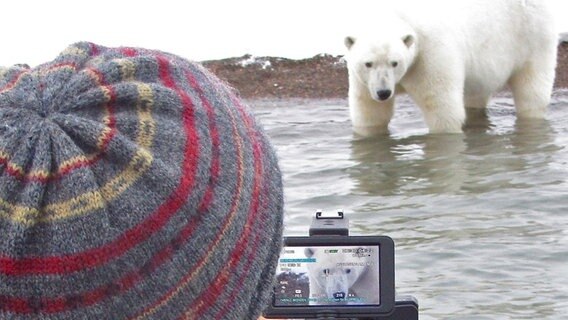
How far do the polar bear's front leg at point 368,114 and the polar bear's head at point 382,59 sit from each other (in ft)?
1.43

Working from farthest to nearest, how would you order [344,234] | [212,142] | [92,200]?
1. [344,234]
2. [212,142]
3. [92,200]

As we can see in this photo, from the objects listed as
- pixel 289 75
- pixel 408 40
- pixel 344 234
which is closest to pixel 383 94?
pixel 408 40

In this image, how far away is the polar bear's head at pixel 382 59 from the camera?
908cm

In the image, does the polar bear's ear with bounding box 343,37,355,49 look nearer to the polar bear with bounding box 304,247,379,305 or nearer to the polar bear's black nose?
the polar bear's black nose

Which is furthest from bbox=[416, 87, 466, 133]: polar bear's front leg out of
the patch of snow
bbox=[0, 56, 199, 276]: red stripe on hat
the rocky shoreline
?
bbox=[0, 56, 199, 276]: red stripe on hat

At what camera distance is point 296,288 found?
2379mm

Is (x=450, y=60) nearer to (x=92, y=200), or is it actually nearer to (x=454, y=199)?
(x=454, y=199)

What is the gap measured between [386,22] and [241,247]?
823cm

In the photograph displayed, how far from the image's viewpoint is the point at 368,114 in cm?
974

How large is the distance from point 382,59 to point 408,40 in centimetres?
29

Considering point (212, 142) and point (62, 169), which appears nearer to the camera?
point (62, 169)

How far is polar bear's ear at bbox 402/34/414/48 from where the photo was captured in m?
9.18

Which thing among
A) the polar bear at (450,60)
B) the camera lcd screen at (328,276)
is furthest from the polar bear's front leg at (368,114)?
the camera lcd screen at (328,276)

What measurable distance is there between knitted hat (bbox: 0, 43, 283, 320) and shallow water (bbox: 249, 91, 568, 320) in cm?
401
